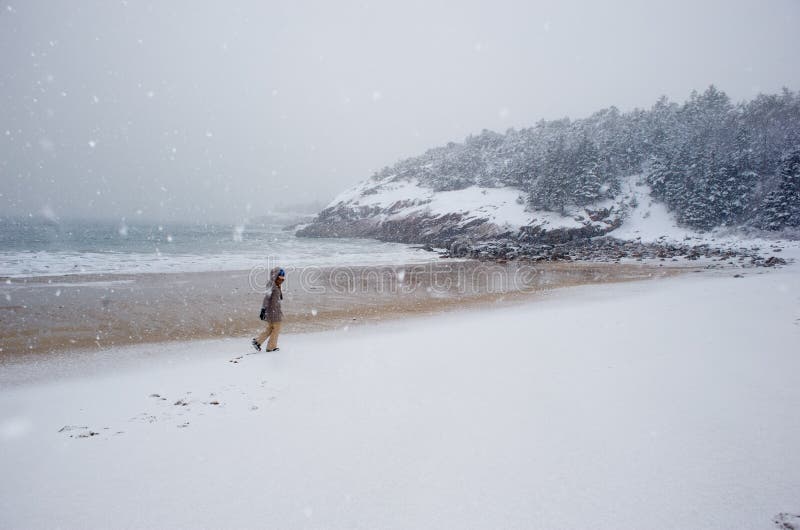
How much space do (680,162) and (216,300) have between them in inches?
2313

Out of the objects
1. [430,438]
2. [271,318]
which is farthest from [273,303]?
[430,438]

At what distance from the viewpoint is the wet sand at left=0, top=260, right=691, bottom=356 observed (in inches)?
406

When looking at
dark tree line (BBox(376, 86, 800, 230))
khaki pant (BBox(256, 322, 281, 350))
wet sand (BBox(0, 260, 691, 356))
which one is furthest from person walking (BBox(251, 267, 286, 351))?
dark tree line (BBox(376, 86, 800, 230))

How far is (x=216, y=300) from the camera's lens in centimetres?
1490

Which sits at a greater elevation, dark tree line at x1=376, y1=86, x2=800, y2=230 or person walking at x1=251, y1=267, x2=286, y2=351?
dark tree line at x1=376, y1=86, x2=800, y2=230

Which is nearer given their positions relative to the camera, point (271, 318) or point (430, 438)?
point (430, 438)

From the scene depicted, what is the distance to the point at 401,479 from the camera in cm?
338

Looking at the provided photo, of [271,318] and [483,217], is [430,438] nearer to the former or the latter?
[271,318]

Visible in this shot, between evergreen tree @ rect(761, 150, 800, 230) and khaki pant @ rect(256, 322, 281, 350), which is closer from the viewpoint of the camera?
khaki pant @ rect(256, 322, 281, 350)

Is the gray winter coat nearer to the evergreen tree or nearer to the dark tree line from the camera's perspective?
the dark tree line

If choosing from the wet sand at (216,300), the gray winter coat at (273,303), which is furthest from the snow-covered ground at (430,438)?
the wet sand at (216,300)

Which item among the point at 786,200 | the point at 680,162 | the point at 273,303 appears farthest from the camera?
the point at 680,162

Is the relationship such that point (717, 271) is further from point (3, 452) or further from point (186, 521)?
point (3, 452)

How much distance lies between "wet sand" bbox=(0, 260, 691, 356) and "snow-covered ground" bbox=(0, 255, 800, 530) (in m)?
3.18
